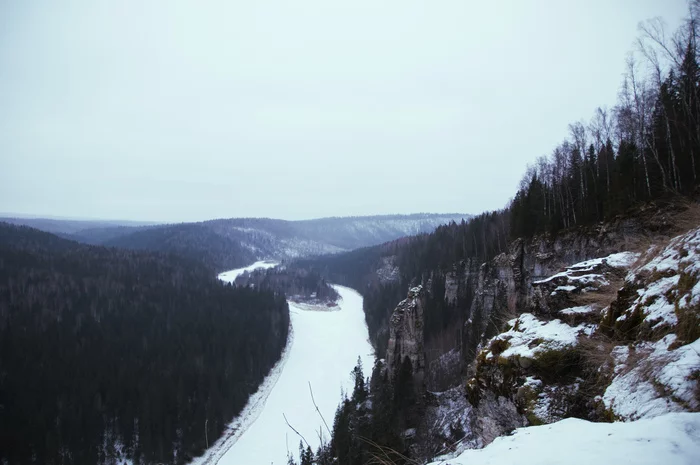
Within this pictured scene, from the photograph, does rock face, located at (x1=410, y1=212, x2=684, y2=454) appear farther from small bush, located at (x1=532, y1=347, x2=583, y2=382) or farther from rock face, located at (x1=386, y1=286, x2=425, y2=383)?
rock face, located at (x1=386, y1=286, x2=425, y2=383)

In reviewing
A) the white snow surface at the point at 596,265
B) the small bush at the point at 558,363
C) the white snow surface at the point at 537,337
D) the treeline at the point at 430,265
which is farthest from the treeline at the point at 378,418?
the treeline at the point at 430,265

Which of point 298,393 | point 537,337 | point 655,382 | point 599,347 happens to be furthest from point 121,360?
point 655,382

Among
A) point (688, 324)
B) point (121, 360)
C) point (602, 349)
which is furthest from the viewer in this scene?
point (121, 360)

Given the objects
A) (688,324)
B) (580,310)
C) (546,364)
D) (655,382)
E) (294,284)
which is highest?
(688,324)

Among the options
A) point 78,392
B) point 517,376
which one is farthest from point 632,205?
point 78,392

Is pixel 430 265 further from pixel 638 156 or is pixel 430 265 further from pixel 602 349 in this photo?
pixel 602 349

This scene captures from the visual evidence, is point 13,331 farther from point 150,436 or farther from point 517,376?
point 517,376
